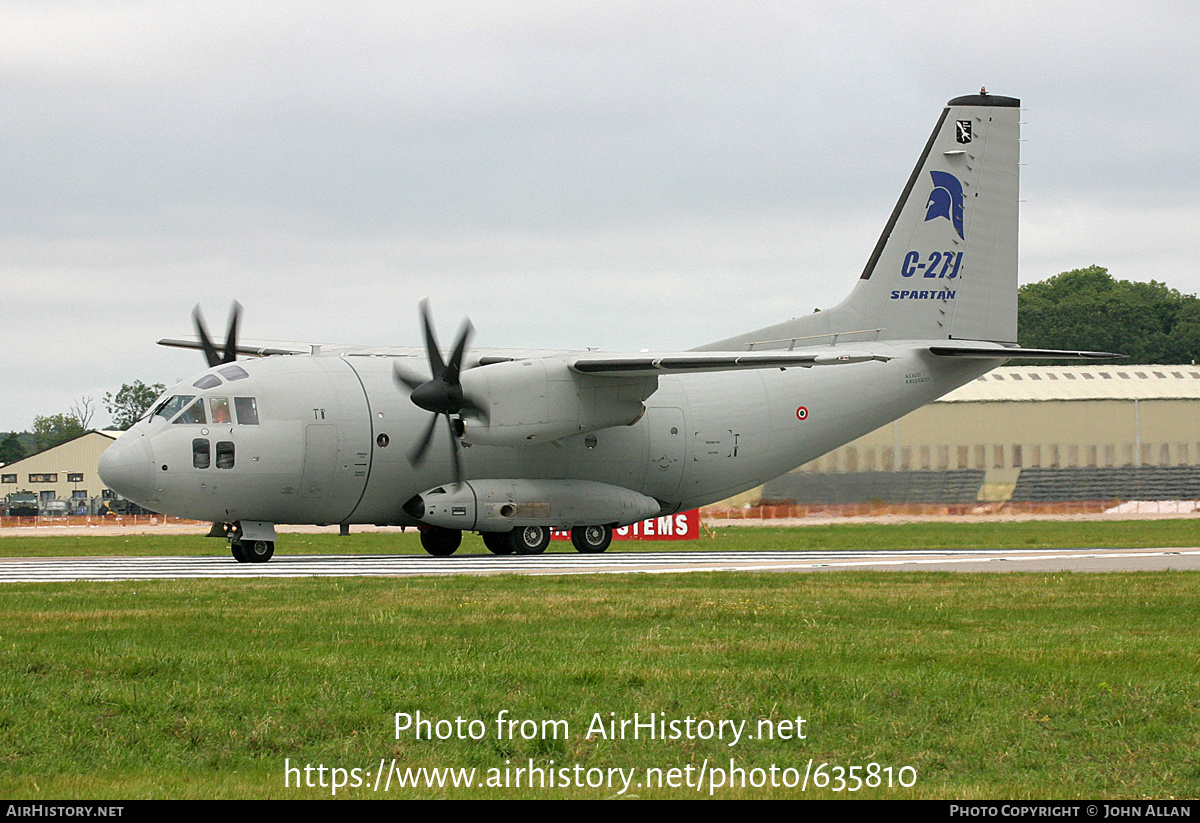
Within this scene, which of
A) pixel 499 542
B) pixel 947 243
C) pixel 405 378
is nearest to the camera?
pixel 405 378

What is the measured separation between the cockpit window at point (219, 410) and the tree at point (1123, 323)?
92.2 m

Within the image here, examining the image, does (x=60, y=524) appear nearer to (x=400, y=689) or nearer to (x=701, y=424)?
(x=701, y=424)

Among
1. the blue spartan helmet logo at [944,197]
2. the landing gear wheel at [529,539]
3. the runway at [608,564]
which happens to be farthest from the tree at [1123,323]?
the landing gear wheel at [529,539]

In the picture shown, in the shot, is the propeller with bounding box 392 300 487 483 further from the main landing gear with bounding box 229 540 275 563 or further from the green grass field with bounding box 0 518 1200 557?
the green grass field with bounding box 0 518 1200 557

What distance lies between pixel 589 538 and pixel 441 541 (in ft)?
12.3

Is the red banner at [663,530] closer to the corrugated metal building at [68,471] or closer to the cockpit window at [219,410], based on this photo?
the cockpit window at [219,410]

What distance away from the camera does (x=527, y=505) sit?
32.7 metres

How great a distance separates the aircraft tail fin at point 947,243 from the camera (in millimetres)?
37156

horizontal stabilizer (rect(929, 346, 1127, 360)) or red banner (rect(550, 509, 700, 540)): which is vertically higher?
horizontal stabilizer (rect(929, 346, 1127, 360))

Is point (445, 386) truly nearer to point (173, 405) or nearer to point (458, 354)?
point (458, 354)

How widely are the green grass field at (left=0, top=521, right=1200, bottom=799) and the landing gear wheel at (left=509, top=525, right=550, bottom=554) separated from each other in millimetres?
13985

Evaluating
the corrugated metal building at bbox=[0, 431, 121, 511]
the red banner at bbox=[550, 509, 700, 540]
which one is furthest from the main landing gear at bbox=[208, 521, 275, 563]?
the corrugated metal building at bbox=[0, 431, 121, 511]

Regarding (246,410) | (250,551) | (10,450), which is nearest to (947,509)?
(250,551)

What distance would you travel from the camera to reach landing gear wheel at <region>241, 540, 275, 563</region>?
30.6 m
